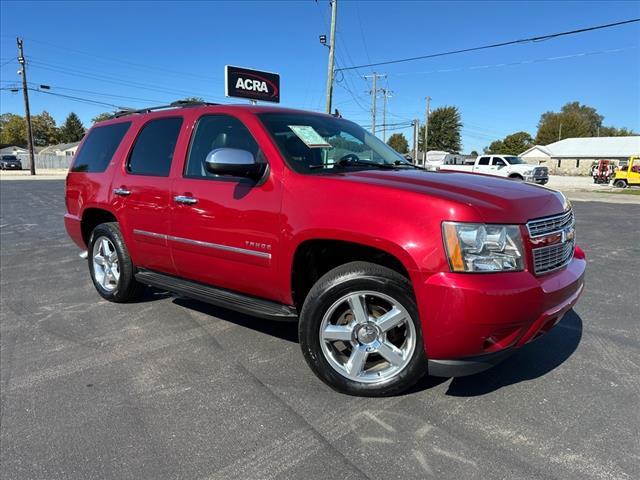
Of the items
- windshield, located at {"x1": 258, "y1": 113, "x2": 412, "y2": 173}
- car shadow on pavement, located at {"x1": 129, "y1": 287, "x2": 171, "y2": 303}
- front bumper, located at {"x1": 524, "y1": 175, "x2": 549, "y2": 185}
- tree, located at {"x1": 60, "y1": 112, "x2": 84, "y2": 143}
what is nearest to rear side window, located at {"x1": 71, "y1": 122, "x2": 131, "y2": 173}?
car shadow on pavement, located at {"x1": 129, "y1": 287, "x2": 171, "y2": 303}

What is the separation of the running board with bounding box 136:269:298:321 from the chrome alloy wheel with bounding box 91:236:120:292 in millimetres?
598

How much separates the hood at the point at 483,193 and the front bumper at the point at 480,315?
0.35 m

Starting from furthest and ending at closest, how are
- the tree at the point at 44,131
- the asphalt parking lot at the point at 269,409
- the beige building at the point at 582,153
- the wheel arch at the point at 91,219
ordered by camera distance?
the tree at the point at 44,131 → the beige building at the point at 582,153 → the wheel arch at the point at 91,219 → the asphalt parking lot at the point at 269,409

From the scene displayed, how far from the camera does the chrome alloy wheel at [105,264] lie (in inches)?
194

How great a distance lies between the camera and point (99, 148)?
5113 mm

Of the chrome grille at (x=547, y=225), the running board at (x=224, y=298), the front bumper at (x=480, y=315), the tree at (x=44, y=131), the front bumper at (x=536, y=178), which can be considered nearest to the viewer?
the front bumper at (x=480, y=315)

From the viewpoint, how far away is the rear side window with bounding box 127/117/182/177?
4130 mm

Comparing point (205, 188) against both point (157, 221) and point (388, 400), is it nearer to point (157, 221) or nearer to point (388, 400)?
point (157, 221)

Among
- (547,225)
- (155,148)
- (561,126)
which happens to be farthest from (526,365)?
(561,126)

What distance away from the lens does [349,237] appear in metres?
2.83

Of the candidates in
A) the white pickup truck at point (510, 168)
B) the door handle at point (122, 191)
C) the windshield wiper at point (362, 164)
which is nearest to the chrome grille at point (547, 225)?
the windshield wiper at point (362, 164)

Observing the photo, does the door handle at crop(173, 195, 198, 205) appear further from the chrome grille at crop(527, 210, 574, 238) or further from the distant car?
the distant car

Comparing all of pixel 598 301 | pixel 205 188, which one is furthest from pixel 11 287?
pixel 598 301

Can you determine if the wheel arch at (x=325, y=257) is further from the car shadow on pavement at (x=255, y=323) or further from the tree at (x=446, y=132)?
the tree at (x=446, y=132)
